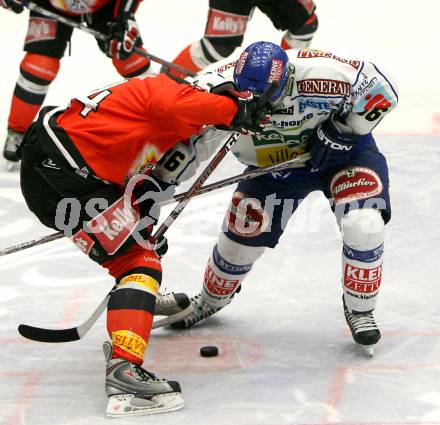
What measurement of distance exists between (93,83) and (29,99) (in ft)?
4.90

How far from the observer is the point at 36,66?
650cm

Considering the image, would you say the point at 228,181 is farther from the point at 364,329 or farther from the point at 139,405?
the point at 139,405

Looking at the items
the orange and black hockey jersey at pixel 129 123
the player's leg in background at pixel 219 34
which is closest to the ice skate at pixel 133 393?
the orange and black hockey jersey at pixel 129 123

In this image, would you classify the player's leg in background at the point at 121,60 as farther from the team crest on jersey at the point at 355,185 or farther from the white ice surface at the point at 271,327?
the team crest on jersey at the point at 355,185

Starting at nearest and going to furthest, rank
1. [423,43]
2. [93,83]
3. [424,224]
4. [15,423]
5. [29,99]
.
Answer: [15,423] < [424,224] < [29,99] < [93,83] < [423,43]

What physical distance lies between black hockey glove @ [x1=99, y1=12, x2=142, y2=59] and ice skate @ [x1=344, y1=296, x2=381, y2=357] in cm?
259

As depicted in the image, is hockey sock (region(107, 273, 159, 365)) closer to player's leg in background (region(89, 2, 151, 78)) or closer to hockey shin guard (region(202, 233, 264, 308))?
hockey shin guard (region(202, 233, 264, 308))

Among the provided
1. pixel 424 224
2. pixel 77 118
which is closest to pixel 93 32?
pixel 424 224

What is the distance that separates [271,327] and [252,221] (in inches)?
17.1

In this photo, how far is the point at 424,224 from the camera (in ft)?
18.6

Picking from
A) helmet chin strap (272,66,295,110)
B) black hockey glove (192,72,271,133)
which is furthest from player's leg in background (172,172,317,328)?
black hockey glove (192,72,271,133)

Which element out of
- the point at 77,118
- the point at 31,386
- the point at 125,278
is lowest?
the point at 31,386

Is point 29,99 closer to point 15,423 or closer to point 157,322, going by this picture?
point 157,322

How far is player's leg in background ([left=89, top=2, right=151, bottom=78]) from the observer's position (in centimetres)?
656
